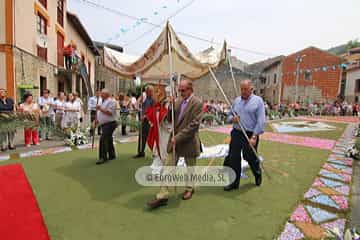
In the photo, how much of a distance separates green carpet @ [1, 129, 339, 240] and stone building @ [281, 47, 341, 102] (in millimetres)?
27226

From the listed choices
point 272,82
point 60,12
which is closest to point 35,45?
point 60,12

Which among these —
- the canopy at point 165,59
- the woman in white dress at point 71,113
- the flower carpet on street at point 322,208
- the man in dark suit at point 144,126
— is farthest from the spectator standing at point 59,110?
the flower carpet on street at point 322,208

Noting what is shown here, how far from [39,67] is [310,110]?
73.9ft

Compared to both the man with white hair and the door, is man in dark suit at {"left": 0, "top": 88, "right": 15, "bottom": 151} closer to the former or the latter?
the man with white hair

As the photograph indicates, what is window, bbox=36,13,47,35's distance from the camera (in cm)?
1031

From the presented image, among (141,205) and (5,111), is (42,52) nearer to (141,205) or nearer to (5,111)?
(5,111)

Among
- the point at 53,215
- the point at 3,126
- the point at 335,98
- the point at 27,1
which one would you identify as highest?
the point at 27,1

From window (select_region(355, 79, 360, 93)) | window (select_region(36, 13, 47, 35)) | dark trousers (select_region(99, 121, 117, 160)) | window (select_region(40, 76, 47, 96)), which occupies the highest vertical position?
window (select_region(36, 13, 47, 35))

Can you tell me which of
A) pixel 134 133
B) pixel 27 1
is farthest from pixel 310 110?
pixel 27 1

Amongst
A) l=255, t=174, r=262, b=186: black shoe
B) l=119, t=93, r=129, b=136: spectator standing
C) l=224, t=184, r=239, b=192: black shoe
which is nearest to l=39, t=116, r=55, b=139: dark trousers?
l=119, t=93, r=129, b=136: spectator standing

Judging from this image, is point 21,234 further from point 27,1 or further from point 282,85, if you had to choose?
point 282,85

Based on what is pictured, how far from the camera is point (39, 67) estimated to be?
10188 mm

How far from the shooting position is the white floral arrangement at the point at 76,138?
19.6ft

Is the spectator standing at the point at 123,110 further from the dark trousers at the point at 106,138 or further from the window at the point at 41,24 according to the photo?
the window at the point at 41,24
